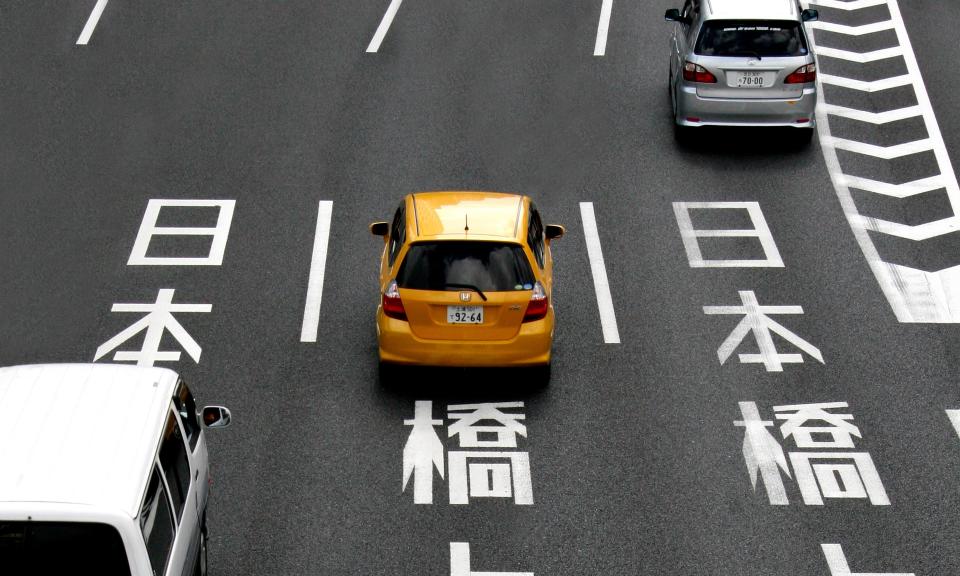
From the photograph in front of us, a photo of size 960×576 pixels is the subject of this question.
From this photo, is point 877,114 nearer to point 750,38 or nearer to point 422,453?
point 750,38

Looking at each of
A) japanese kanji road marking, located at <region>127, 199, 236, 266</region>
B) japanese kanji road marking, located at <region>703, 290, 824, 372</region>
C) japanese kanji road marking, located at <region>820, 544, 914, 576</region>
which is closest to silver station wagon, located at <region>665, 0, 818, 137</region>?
japanese kanji road marking, located at <region>703, 290, 824, 372</region>

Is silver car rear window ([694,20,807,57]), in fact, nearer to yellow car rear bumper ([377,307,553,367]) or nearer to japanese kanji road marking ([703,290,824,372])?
japanese kanji road marking ([703,290,824,372])

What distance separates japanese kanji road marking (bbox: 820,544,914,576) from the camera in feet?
35.9

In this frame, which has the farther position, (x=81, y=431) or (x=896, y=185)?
(x=896, y=185)

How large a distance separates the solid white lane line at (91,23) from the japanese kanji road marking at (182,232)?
235 inches

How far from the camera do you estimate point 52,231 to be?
661 inches

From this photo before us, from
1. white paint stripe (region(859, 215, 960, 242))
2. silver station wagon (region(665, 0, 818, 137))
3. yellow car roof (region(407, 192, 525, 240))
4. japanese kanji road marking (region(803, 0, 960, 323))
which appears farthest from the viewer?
silver station wagon (region(665, 0, 818, 137))

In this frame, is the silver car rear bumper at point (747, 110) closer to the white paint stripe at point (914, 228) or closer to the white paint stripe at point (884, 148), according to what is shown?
the white paint stripe at point (884, 148)

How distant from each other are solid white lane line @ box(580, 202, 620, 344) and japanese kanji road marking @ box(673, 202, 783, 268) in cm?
107

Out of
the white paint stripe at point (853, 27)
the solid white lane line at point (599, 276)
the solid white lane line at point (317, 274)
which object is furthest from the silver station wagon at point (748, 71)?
the solid white lane line at point (317, 274)

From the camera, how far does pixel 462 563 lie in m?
11.0

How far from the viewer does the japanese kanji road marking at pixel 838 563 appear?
10.9m

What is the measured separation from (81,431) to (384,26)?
1551 cm

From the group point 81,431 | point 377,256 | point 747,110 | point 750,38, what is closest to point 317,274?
point 377,256
